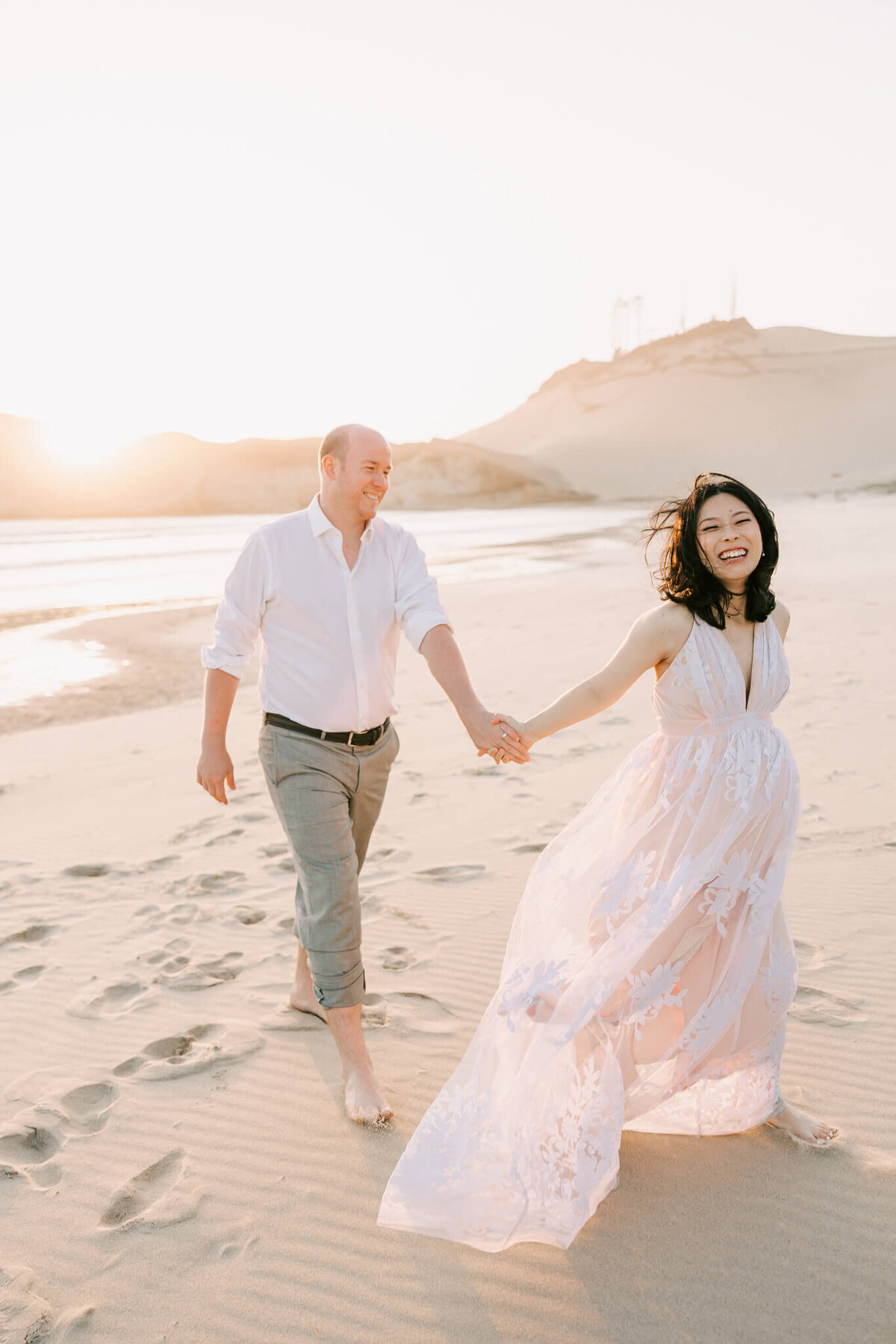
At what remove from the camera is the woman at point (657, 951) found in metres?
2.34

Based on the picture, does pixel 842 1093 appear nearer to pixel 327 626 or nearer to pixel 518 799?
pixel 327 626

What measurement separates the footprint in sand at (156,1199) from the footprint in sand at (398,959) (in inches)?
50.8

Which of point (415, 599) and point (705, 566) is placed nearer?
point (705, 566)

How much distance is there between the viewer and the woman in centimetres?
234

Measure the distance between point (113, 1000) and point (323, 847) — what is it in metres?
1.35

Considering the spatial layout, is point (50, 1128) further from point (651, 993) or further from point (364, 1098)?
point (651, 993)

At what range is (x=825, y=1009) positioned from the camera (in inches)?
136

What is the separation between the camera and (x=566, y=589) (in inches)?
658

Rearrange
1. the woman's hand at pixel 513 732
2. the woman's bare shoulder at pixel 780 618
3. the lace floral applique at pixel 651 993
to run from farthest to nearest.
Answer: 1. the woman's hand at pixel 513 732
2. the woman's bare shoulder at pixel 780 618
3. the lace floral applique at pixel 651 993

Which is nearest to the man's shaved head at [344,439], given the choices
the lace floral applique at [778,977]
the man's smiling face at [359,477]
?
the man's smiling face at [359,477]

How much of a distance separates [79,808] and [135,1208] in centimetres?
391

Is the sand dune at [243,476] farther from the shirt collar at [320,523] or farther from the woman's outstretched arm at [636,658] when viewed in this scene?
the woman's outstretched arm at [636,658]

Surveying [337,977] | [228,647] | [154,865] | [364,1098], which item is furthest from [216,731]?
[154,865]

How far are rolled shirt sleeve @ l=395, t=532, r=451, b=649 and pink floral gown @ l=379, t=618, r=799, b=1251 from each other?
0.82 m
